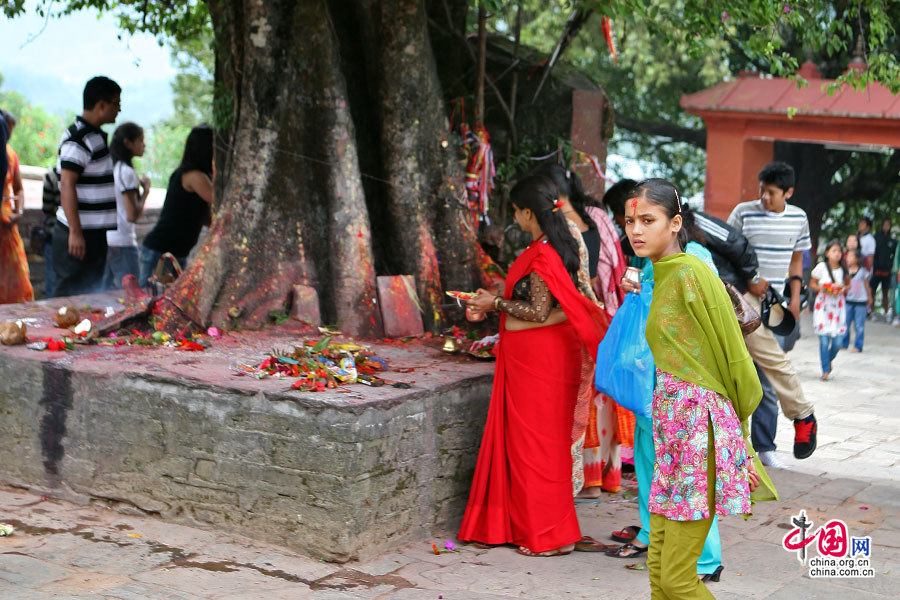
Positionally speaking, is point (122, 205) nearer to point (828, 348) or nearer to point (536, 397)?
point (536, 397)

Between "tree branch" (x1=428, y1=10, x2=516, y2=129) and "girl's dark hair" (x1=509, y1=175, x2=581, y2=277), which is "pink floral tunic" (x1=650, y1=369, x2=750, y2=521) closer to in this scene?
"girl's dark hair" (x1=509, y1=175, x2=581, y2=277)

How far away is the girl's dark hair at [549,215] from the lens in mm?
4652

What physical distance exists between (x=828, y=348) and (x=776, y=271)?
13.4ft

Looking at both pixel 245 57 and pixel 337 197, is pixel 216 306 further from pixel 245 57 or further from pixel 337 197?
pixel 245 57

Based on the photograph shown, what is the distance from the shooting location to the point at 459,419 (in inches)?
189

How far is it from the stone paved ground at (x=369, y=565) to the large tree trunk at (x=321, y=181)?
1351 mm

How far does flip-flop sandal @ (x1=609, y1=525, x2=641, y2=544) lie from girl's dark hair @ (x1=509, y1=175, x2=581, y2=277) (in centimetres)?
127

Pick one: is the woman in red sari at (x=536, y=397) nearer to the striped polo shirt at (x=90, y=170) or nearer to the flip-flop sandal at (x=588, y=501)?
the flip-flop sandal at (x=588, y=501)

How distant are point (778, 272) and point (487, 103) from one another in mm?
2532

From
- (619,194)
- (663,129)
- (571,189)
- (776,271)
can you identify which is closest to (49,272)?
(571,189)

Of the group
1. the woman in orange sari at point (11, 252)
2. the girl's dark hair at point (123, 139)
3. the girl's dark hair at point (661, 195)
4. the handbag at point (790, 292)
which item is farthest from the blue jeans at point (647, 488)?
the woman in orange sari at point (11, 252)

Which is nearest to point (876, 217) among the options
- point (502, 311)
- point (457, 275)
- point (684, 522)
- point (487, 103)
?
→ point (487, 103)

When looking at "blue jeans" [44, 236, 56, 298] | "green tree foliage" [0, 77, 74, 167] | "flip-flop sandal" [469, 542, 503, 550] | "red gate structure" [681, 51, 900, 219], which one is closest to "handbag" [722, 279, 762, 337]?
"flip-flop sandal" [469, 542, 503, 550]

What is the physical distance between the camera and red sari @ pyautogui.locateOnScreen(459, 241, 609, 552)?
461cm
